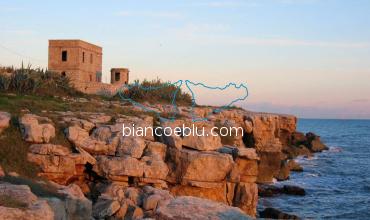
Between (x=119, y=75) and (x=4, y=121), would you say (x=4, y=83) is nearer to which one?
(x=4, y=121)

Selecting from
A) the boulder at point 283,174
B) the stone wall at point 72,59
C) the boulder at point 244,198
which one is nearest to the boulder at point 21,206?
the boulder at point 244,198

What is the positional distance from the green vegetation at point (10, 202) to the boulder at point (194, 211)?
2.71 m

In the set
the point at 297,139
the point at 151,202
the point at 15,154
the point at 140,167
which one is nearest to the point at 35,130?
the point at 15,154

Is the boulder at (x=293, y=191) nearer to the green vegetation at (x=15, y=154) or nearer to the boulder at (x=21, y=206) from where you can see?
the green vegetation at (x=15, y=154)

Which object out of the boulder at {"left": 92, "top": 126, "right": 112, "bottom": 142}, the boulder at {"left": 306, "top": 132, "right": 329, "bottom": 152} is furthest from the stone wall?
the boulder at {"left": 306, "top": 132, "right": 329, "bottom": 152}

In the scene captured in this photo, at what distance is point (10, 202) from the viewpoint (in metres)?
7.72

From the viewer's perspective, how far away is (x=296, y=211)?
787 inches

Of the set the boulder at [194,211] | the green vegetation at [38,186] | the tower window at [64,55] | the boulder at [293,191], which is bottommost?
the boulder at [293,191]

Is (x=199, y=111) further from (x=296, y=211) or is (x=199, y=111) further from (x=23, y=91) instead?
(x=23, y=91)

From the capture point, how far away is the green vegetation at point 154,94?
26516 millimetres

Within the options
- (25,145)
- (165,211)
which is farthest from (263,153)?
(165,211)

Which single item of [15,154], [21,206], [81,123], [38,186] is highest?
[81,123]

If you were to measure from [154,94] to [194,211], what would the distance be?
21.4m

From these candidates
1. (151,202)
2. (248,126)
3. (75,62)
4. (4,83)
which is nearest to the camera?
(151,202)
